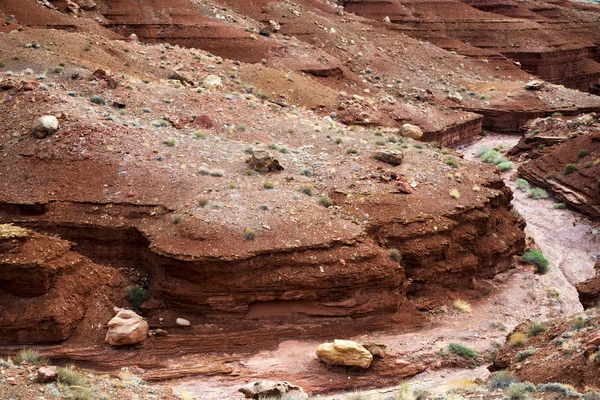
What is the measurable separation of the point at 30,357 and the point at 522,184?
25919mm

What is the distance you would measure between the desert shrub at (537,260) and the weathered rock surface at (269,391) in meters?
13.1

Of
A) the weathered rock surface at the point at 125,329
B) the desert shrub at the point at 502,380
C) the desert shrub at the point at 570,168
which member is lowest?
the desert shrub at the point at 570,168

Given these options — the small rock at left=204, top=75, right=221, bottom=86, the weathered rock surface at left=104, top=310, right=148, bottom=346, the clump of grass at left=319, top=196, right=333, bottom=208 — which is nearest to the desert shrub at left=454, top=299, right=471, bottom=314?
the clump of grass at left=319, top=196, right=333, bottom=208

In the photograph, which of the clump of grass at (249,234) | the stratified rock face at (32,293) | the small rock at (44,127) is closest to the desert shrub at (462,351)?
the clump of grass at (249,234)

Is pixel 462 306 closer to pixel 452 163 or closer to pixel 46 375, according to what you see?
pixel 452 163

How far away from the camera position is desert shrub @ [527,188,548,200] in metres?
35.2

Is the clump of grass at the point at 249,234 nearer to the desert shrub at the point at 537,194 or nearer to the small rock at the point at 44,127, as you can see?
the small rock at the point at 44,127

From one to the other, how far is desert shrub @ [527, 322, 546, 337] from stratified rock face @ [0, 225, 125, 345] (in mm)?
10614

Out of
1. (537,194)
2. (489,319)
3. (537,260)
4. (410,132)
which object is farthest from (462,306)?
(410,132)

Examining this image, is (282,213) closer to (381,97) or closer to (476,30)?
(381,97)

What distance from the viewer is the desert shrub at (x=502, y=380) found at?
1442cm

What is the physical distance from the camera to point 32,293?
1841 centimetres

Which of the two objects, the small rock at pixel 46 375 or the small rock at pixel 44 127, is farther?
the small rock at pixel 44 127

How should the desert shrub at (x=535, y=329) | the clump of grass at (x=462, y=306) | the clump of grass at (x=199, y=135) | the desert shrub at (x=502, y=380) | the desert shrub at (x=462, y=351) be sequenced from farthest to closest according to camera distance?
the clump of grass at (x=199, y=135) < the clump of grass at (x=462, y=306) < the desert shrub at (x=462, y=351) < the desert shrub at (x=535, y=329) < the desert shrub at (x=502, y=380)
